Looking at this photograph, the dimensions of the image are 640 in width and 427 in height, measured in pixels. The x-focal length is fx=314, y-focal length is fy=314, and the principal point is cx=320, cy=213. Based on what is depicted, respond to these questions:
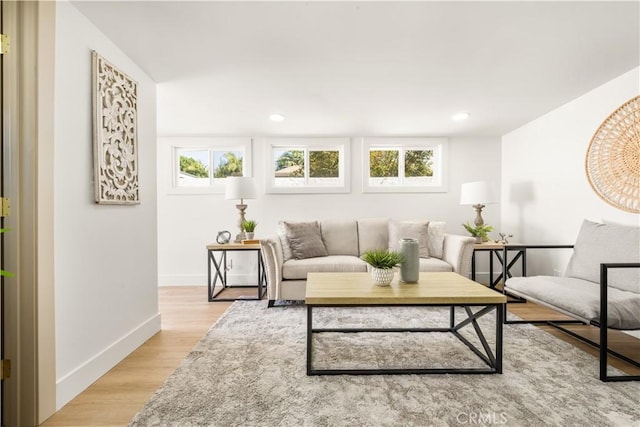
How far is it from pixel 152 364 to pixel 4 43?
1.90 m

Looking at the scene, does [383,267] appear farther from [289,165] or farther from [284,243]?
[289,165]

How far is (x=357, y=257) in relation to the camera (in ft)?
12.4

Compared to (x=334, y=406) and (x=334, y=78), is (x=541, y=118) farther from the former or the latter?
(x=334, y=406)

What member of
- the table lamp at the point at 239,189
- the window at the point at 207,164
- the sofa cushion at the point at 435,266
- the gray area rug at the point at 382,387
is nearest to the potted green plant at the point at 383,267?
the gray area rug at the point at 382,387

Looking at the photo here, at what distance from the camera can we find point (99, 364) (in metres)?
1.90

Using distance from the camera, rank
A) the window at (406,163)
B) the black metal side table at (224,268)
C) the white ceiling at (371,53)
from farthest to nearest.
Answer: the window at (406,163), the black metal side table at (224,268), the white ceiling at (371,53)

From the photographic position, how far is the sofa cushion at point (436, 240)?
367 cm

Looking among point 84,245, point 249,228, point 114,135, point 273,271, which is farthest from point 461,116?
point 84,245

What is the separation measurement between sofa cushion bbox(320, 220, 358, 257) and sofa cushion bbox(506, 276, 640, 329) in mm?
1792

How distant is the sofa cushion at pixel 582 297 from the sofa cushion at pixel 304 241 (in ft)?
6.39

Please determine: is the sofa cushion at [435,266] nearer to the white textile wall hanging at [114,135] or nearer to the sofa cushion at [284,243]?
the sofa cushion at [284,243]

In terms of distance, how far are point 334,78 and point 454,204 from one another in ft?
8.99

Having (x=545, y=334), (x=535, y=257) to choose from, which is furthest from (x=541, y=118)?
(x=545, y=334)

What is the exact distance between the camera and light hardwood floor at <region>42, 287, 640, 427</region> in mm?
1555
